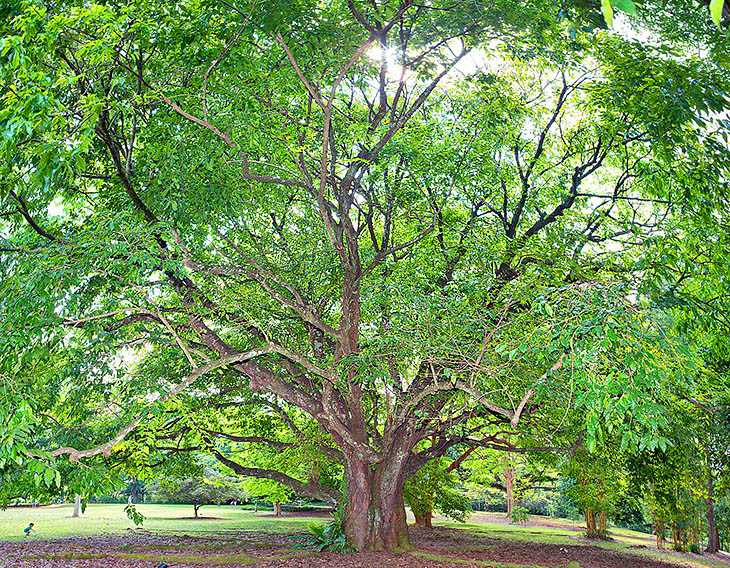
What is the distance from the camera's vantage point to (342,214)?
795cm

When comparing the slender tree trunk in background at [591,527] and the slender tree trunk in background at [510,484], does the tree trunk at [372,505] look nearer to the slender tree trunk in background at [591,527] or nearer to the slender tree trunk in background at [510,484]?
the slender tree trunk in background at [591,527]

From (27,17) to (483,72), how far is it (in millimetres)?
6704

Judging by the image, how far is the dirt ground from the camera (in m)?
9.30

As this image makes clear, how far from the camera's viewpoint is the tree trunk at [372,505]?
10195mm

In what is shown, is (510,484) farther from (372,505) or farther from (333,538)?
(333,538)

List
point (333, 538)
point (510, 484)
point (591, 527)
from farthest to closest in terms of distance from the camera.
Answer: point (510, 484) → point (591, 527) → point (333, 538)

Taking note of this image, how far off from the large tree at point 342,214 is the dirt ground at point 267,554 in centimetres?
117

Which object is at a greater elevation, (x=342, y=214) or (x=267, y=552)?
(x=342, y=214)

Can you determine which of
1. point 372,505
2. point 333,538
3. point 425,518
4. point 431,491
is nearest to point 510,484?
point 425,518

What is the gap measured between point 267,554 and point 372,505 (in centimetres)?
241

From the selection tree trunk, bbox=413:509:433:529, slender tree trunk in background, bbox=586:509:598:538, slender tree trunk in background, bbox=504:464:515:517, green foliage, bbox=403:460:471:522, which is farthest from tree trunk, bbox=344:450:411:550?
slender tree trunk in background, bbox=504:464:515:517

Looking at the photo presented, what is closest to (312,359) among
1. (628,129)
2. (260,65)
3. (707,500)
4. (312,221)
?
(312,221)

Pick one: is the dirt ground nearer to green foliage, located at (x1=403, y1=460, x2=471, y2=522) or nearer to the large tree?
green foliage, located at (x1=403, y1=460, x2=471, y2=522)

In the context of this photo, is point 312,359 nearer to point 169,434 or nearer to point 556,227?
point 169,434
